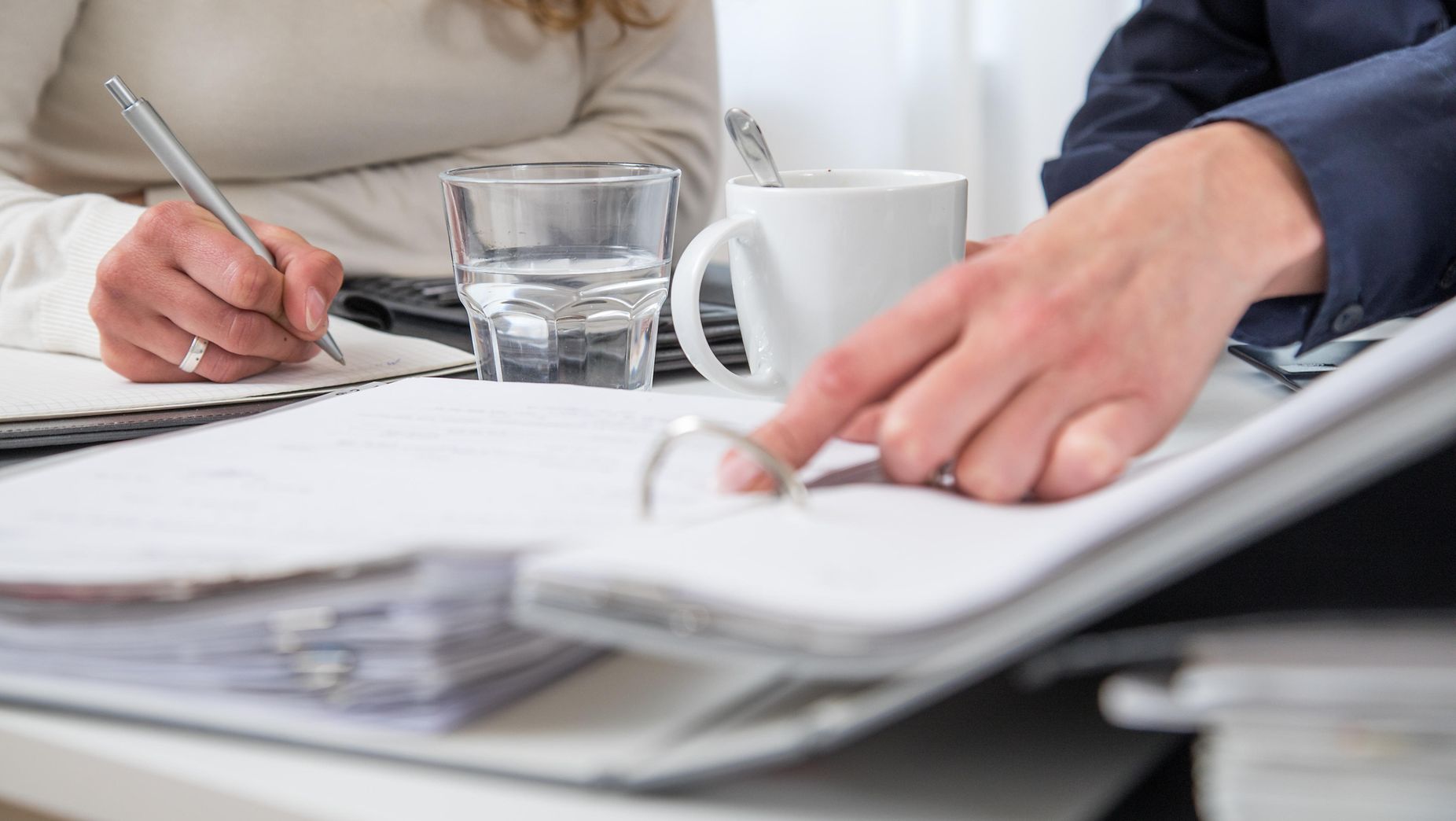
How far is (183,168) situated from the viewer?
64 cm

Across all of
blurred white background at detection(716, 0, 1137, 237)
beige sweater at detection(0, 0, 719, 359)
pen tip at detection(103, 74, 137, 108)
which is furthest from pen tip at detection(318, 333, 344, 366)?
blurred white background at detection(716, 0, 1137, 237)

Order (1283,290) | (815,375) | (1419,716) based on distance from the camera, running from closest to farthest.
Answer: (1419,716), (815,375), (1283,290)

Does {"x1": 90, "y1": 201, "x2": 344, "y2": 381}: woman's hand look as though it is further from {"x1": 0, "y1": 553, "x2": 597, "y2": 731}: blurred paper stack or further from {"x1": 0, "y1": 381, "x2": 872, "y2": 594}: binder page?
{"x1": 0, "y1": 553, "x2": 597, "y2": 731}: blurred paper stack

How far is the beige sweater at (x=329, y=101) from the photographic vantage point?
1.00 metres

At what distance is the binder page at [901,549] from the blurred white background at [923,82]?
1.84 meters

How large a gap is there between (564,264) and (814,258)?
0.42 ft

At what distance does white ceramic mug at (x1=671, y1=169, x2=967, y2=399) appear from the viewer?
→ 0.50 m

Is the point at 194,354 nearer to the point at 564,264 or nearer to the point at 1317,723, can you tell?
the point at 564,264

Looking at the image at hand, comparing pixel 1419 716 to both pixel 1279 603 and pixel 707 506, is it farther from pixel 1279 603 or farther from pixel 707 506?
pixel 707 506

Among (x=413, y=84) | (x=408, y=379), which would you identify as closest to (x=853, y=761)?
(x=408, y=379)

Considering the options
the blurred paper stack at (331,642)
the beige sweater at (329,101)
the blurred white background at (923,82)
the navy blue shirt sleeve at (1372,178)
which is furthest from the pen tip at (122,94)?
the blurred white background at (923,82)

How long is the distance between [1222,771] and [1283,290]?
0.29 meters

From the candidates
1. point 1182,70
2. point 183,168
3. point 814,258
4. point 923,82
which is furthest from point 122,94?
point 923,82

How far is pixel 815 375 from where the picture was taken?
322 millimetres
